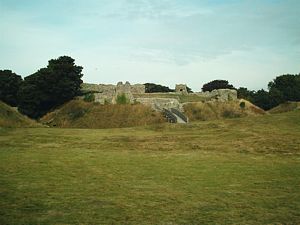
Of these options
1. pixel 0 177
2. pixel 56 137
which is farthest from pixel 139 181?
pixel 56 137

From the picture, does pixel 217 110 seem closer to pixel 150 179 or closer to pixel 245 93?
pixel 150 179

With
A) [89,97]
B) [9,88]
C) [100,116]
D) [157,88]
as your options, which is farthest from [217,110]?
[157,88]

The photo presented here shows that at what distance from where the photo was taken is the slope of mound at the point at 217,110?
46.7 meters

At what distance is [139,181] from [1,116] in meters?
22.8

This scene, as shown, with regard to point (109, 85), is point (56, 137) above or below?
below

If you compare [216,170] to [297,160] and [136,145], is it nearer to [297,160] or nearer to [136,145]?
[297,160]

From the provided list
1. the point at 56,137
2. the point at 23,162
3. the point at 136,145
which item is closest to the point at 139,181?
the point at 23,162

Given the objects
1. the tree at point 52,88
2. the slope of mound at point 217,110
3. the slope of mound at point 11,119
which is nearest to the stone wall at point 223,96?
the slope of mound at point 217,110

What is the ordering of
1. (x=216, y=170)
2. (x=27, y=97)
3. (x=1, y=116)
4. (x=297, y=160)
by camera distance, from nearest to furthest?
(x=216, y=170)
(x=297, y=160)
(x=1, y=116)
(x=27, y=97)

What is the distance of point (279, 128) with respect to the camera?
90.5 feet

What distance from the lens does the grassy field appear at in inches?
308

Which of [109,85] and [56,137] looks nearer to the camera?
[56,137]

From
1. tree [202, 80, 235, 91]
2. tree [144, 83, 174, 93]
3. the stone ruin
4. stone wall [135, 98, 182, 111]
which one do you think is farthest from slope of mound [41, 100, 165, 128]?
tree [144, 83, 174, 93]

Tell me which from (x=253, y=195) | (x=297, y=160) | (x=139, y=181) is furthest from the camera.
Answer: (x=297, y=160)
